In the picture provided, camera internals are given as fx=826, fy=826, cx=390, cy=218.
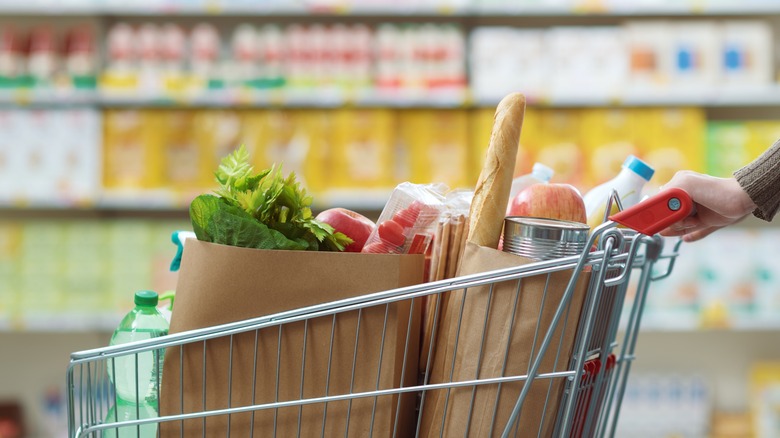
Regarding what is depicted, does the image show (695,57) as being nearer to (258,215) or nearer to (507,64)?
(507,64)

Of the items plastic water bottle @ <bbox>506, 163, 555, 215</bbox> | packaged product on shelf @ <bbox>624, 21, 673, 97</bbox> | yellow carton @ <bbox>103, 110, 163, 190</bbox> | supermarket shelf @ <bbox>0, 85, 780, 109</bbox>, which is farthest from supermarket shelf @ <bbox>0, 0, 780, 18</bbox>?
plastic water bottle @ <bbox>506, 163, 555, 215</bbox>

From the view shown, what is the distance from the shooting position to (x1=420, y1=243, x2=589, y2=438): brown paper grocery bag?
35.2 inches

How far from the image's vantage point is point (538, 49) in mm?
2918

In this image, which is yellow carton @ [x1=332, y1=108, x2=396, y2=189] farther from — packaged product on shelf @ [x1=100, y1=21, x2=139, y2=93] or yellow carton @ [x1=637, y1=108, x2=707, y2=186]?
yellow carton @ [x1=637, y1=108, x2=707, y2=186]

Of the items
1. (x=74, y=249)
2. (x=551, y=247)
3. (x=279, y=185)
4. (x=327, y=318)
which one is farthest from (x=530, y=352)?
(x=74, y=249)

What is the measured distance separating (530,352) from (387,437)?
0.65 ft

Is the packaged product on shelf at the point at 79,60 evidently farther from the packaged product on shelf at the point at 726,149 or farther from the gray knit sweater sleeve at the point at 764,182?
the gray knit sweater sleeve at the point at 764,182

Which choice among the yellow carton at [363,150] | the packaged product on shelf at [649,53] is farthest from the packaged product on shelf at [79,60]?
the packaged product on shelf at [649,53]

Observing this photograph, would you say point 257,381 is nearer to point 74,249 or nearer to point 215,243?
point 215,243

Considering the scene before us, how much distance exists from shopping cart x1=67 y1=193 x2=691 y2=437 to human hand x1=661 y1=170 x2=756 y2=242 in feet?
0.26

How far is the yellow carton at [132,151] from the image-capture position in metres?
3.00

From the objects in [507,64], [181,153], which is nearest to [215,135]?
[181,153]

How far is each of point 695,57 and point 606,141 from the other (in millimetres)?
434

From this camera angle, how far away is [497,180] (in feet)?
3.15
